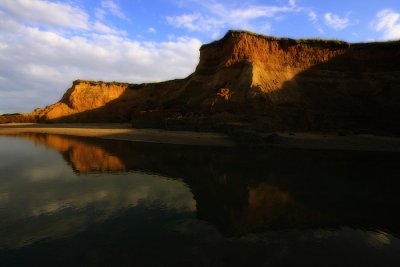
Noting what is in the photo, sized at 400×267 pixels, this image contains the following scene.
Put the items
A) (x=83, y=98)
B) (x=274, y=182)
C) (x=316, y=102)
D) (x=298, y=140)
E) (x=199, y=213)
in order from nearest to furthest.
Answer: (x=199, y=213)
(x=274, y=182)
(x=298, y=140)
(x=316, y=102)
(x=83, y=98)

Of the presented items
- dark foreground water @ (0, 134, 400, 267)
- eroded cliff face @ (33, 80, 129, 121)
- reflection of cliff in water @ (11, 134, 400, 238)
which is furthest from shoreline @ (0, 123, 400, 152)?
eroded cliff face @ (33, 80, 129, 121)

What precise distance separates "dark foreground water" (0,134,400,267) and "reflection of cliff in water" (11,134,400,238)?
0.05 meters

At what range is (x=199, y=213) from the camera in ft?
33.1

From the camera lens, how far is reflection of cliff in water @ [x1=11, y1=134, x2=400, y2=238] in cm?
982

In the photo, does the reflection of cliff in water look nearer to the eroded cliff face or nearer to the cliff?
the cliff

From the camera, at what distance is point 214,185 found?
→ 13594mm

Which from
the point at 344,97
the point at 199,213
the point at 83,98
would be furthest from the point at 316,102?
the point at 83,98

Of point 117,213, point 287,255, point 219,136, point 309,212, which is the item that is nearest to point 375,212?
point 309,212

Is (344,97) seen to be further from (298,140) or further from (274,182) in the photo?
(274,182)

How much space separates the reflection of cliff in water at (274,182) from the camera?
982 cm

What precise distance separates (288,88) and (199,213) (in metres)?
26.6

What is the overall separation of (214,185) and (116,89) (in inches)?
1734

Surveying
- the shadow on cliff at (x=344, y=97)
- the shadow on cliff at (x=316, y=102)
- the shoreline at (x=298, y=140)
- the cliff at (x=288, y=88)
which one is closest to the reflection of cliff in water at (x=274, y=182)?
the shoreline at (x=298, y=140)

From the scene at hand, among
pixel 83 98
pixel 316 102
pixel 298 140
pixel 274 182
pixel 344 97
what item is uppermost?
pixel 83 98
